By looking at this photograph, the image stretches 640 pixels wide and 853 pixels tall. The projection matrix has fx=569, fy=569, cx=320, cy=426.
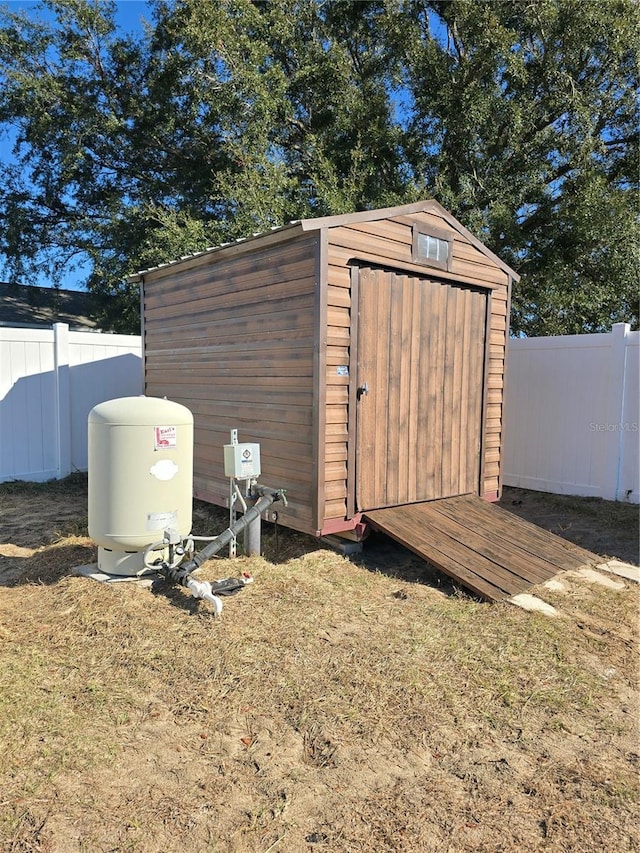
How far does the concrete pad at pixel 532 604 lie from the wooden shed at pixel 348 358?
1.32 m

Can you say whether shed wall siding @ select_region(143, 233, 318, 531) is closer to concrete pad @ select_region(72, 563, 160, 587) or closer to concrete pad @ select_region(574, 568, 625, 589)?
concrete pad @ select_region(72, 563, 160, 587)

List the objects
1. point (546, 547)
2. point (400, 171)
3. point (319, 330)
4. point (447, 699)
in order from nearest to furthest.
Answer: point (447, 699) < point (319, 330) < point (546, 547) < point (400, 171)

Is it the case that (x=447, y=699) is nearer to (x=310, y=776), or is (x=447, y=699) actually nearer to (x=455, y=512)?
(x=310, y=776)

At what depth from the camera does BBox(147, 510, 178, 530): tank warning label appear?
370 cm

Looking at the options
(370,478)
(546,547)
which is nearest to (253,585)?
(370,478)

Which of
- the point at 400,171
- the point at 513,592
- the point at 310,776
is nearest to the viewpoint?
the point at 310,776

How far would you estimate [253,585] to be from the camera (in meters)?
3.88

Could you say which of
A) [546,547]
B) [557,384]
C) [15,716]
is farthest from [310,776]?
[557,384]

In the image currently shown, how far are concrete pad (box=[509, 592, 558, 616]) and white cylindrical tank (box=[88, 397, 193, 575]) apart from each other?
2.29 m

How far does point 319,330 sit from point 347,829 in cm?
304

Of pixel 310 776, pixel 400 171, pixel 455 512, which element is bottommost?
pixel 310 776

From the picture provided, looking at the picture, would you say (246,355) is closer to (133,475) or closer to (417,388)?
(417,388)

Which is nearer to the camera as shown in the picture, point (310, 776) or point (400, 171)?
point (310, 776)

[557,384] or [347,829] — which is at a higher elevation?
[557,384]
